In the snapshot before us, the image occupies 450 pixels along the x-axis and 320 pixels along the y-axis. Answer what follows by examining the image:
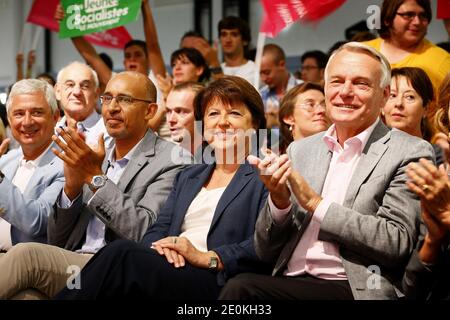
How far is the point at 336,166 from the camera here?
9.35ft

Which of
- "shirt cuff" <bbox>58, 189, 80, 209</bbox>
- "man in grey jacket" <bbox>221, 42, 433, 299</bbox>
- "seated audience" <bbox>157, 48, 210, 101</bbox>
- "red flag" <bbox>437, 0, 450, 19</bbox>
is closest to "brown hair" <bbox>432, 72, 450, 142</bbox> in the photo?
"man in grey jacket" <bbox>221, 42, 433, 299</bbox>

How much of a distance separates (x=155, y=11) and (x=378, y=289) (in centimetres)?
705

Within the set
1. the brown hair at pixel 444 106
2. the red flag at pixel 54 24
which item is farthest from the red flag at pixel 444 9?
the red flag at pixel 54 24

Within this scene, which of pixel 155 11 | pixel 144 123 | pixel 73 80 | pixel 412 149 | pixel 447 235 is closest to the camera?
pixel 447 235

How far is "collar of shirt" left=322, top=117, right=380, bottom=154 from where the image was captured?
9.20 feet

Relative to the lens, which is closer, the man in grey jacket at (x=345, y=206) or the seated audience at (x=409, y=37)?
the man in grey jacket at (x=345, y=206)

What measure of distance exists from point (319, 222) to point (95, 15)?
3.02 metres

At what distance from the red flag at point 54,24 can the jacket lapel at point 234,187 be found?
3.59 m

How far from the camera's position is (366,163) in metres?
2.74

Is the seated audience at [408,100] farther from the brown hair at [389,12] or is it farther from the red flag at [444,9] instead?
the red flag at [444,9]

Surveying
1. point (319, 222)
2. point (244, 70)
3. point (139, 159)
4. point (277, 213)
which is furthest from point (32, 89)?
point (244, 70)

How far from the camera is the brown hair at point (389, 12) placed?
4.09 m
